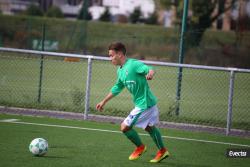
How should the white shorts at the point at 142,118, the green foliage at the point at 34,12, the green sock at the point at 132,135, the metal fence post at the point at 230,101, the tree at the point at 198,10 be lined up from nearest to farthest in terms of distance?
the white shorts at the point at 142,118 → the green sock at the point at 132,135 → the metal fence post at the point at 230,101 → the tree at the point at 198,10 → the green foliage at the point at 34,12

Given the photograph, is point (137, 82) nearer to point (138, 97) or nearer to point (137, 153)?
point (138, 97)

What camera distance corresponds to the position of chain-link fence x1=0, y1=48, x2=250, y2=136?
1382 centimetres

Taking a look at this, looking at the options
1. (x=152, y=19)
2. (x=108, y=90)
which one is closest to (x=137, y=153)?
(x=108, y=90)

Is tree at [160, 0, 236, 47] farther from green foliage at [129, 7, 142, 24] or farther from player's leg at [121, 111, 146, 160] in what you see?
player's leg at [121, 111, 146, 160]

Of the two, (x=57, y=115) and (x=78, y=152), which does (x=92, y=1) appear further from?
(x=78, y=152)

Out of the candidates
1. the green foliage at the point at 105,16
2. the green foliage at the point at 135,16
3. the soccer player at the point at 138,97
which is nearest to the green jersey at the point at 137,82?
the soccer player at the point at 138,97

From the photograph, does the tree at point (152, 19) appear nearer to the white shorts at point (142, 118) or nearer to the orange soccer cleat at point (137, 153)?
the orange soccer cleat at point (137, 153)

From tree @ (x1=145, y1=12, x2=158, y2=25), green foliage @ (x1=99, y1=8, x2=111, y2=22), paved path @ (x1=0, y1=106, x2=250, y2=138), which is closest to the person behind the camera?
paved path @ (x1=0, y1=106, x2=250, y2=138)

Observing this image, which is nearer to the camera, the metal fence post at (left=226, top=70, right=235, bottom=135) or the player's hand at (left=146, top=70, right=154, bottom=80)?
the player's hand at (left=146, top=70, right=154, bottom=80)

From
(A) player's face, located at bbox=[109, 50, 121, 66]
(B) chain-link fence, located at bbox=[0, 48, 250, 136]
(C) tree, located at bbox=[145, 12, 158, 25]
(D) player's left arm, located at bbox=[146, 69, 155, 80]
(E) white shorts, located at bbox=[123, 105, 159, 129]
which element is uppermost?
(C) tree, located at bbox=[145, 12, 158, 25]

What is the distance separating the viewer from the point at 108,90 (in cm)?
1778

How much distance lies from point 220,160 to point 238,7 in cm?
3628

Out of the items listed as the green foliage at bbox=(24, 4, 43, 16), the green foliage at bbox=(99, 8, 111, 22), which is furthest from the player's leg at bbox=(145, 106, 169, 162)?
the green foliage at bbox=(99, 8, 111, 22)

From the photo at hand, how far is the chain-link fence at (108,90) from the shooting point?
13.8m
